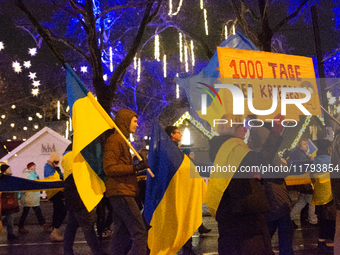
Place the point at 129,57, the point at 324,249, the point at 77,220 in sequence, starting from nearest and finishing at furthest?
1. the point at 77,220
2. the point at 324,249
3. the point at 129,57

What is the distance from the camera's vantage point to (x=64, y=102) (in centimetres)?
2828

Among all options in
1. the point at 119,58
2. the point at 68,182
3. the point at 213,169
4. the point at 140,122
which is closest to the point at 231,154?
the point at 213,169

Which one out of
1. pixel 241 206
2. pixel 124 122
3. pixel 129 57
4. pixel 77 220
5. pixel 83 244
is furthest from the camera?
pixel 129 57

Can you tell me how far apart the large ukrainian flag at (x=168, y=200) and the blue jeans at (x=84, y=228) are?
3.02ft

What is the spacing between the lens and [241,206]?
10.3 feet

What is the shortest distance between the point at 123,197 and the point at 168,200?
0.61m

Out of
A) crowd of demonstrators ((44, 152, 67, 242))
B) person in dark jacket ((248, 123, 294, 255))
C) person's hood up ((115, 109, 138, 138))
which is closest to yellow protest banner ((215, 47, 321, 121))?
person in dark jacket ((248, 123, 294, 255))

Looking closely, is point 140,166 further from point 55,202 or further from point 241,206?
point 55,202

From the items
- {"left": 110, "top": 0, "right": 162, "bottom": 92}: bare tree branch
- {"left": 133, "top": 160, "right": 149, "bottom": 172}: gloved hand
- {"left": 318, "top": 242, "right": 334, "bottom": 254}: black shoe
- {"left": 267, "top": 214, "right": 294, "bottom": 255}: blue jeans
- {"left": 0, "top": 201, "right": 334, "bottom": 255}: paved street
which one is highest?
{"left": 110, "top": 0, "right": 162, "bottom": 92}: bare tree branch

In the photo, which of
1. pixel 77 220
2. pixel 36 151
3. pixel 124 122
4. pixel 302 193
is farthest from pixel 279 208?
pixel 36 151

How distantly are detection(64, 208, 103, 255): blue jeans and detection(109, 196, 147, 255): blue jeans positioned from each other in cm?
70

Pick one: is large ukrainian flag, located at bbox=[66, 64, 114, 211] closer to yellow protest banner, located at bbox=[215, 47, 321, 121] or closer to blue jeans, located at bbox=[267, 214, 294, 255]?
yellow protest banner, located at bbox=[215, 47, 321, 121]

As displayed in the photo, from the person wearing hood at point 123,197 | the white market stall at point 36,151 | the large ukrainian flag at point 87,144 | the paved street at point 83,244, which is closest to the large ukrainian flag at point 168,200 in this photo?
the person wearing hood at point 123,197

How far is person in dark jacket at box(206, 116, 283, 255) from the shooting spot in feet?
10.3
